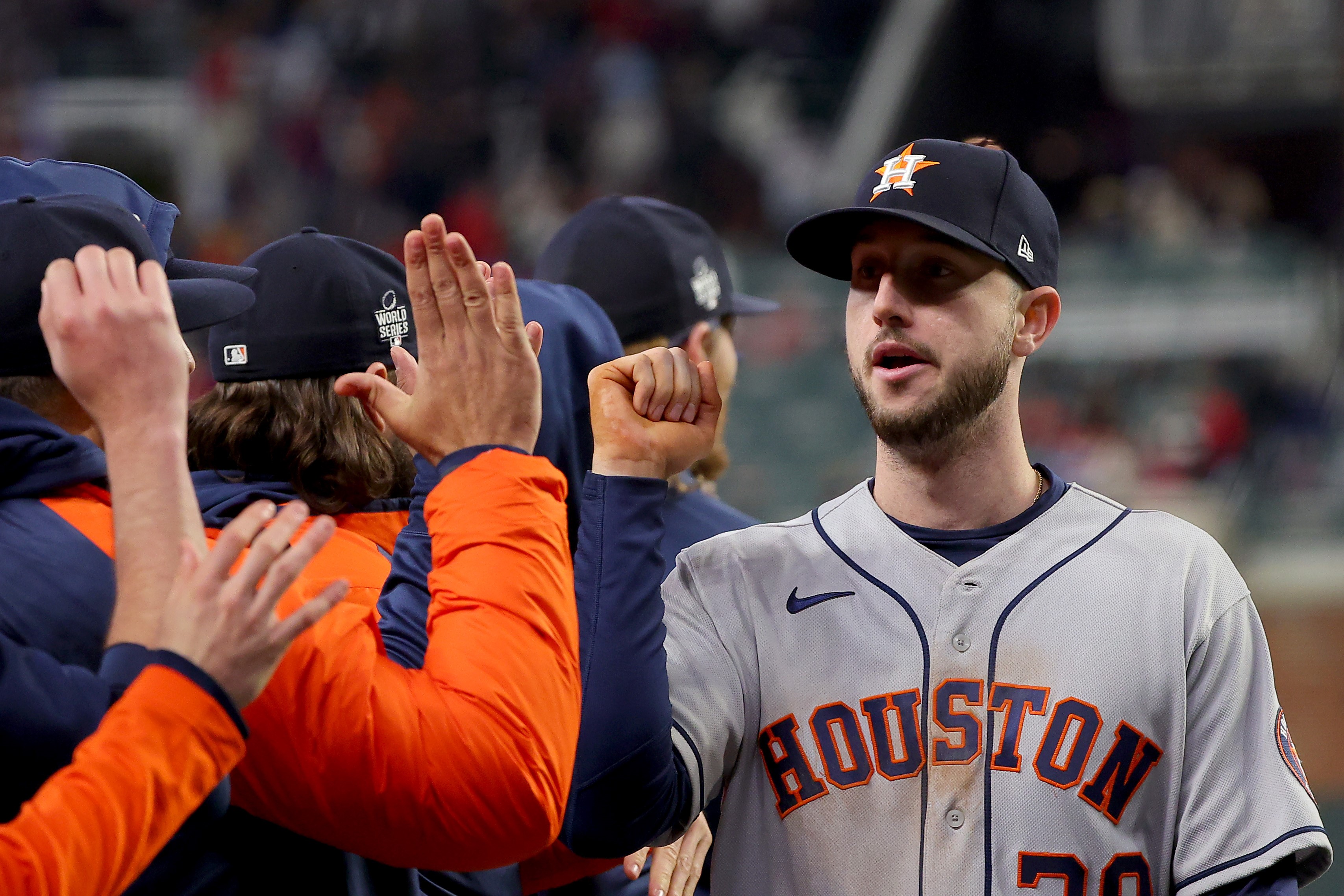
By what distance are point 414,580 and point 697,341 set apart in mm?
1259

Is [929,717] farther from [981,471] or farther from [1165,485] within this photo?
[1165,485]

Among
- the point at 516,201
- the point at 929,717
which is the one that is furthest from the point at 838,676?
the point at 516,201

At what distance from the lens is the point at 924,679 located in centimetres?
186

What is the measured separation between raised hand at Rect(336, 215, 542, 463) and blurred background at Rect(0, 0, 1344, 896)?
8937 millimetres

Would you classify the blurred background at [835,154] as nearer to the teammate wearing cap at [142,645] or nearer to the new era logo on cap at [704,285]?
the new era logo on cap at [704,285]

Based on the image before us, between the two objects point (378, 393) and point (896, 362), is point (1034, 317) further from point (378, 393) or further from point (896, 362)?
point (378, 393)

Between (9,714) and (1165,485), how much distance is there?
1038 cm

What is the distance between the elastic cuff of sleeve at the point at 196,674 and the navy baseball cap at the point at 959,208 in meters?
0.98

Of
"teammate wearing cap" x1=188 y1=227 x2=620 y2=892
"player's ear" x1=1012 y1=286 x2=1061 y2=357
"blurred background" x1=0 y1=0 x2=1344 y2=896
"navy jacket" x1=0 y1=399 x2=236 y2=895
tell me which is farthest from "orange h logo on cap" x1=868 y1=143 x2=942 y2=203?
"blurred background" x1=0 y1=0 x2=1344 y2=896

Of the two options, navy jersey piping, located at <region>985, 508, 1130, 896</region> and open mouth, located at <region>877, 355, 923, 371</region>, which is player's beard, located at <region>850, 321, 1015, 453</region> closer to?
open mouth, located at <region>877, 355, 923, 371</region>

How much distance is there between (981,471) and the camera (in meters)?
1.97

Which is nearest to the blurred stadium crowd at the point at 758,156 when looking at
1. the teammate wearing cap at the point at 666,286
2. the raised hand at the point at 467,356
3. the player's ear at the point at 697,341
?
the teammate wearing cap at the point at 666,286

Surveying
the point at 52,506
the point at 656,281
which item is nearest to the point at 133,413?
the point at 52,506

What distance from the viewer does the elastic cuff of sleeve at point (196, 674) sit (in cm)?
132
